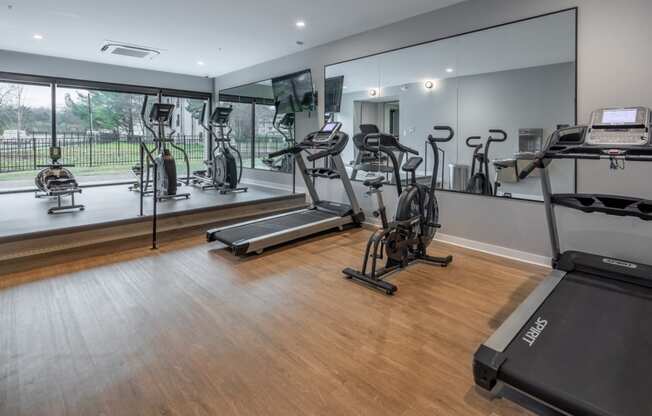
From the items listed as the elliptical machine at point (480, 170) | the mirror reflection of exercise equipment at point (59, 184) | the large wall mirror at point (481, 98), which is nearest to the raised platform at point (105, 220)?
the mirror reflection of exercise equipment at point (59, 184)

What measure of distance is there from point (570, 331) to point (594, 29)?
9.21ft

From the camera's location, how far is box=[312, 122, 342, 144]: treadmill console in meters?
4.51

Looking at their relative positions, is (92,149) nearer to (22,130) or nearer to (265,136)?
(22,130)

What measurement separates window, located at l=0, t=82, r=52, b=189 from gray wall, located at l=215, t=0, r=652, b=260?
630cm

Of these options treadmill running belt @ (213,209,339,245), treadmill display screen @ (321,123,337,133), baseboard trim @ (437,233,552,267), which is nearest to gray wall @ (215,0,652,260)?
baseboard trim @ (437,233,552,267)

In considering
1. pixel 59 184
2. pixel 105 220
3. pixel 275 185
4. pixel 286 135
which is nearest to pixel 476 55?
pixel 286 135

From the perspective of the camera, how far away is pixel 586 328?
204 cm

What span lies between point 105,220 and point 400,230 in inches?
136

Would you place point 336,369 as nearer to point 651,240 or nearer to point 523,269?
point 523,269

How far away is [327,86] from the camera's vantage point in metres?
5.84

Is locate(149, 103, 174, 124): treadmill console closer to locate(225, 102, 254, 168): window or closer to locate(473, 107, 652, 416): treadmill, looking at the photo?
locate(225, 102, 254, 168): window

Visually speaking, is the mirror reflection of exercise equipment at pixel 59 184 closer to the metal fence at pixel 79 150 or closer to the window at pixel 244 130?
Answer: the metal fence at pixel 79 150

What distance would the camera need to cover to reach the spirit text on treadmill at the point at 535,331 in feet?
6.31

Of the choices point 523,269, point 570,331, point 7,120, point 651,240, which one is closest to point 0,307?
point 570,331
